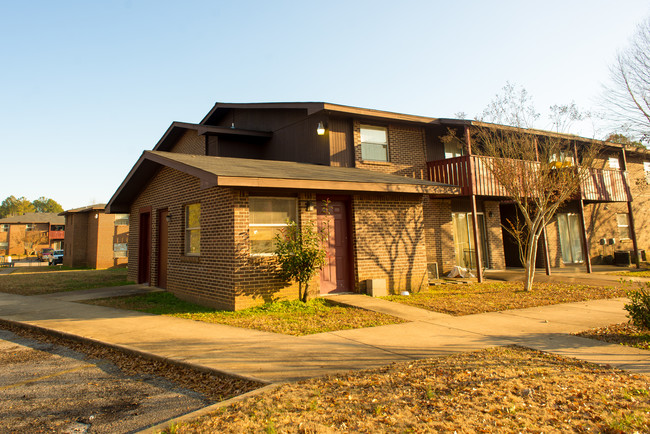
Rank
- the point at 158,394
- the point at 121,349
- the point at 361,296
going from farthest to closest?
the point at 361,296
the point at 121,349
the point at 158,394

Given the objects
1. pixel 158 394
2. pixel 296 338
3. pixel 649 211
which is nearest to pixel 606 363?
pixel 296 338

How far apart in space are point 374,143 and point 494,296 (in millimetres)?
6618

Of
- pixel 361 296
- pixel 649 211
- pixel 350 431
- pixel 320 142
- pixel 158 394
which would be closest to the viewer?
pixel 350 431

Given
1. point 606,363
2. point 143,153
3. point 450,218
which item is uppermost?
point 143,153

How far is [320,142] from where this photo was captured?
14.0m

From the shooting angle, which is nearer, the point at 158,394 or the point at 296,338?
the point at 158,394

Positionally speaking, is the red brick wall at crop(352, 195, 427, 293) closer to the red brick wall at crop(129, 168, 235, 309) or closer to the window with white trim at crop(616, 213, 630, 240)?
the red brick wall at crop(129, 168, 235, 309)

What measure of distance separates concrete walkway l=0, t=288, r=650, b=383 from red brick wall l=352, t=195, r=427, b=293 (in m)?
1.80

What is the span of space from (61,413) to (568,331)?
716 cm

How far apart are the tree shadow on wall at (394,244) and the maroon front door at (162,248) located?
6.11m

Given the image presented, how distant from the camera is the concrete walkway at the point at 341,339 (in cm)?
503

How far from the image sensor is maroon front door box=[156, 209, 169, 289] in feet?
41.6

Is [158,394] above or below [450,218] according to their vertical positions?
below

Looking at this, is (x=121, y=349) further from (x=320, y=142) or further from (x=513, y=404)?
(x=320, y=142)
